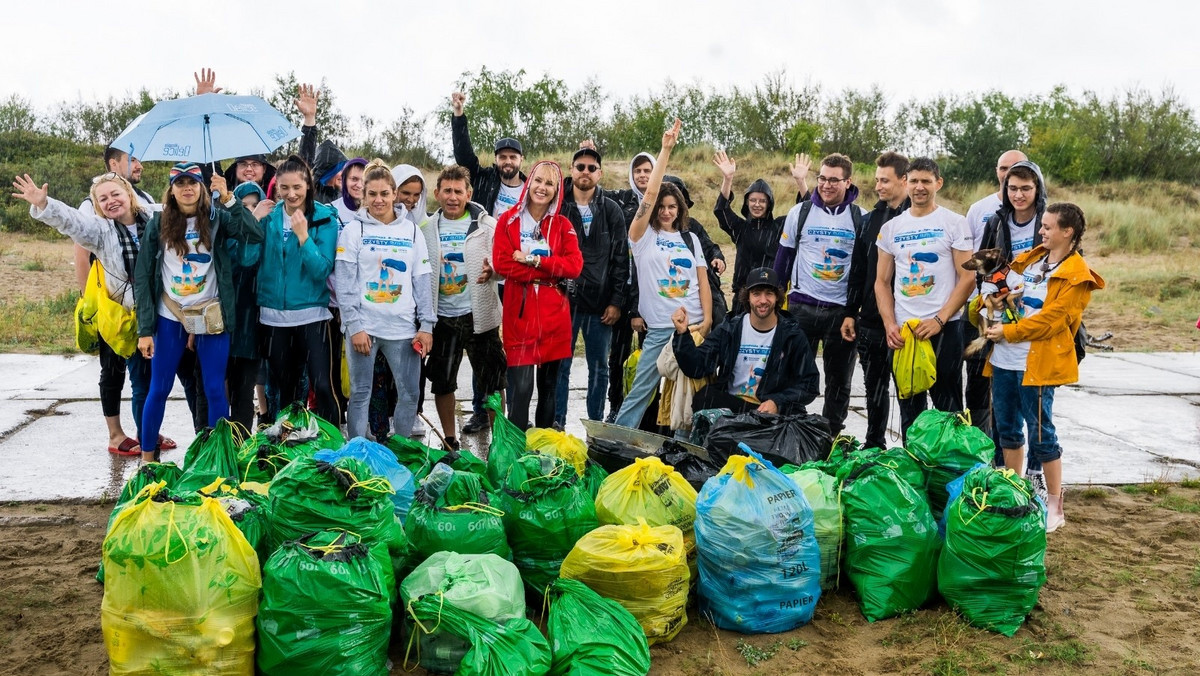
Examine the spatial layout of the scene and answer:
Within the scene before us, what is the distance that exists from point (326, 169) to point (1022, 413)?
16.1ft

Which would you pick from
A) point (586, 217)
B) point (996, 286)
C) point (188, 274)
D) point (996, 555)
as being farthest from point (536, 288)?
point (996, 555)

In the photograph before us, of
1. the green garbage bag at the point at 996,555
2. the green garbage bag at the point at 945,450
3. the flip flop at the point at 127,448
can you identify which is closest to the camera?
the green garbage bag at the point at 996,555

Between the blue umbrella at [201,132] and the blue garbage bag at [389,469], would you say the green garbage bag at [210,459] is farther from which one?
the blue umbrella at [201,132]

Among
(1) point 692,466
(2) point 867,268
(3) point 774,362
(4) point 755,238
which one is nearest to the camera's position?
(1) point 692,466

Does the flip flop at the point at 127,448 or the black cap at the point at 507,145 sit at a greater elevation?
the black cap at the point at 507,145

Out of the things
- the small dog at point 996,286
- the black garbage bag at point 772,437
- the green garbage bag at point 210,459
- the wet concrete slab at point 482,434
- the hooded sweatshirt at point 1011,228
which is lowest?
the wet concrete slab at point 482,434

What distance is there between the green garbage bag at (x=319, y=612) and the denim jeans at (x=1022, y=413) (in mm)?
3591

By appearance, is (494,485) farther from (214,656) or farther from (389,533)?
(214,656)

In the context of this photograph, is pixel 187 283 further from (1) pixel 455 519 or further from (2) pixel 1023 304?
(2) pixel 1023 304

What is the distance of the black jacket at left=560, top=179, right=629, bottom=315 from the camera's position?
20.5ft

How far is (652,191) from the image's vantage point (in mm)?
5992

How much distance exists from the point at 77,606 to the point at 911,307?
457 centimetres

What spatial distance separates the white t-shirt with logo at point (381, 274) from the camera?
18.1 feet

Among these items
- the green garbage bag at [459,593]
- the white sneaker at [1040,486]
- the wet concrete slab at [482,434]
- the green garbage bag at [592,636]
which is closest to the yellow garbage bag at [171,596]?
the green garbage bag at [459,593]
